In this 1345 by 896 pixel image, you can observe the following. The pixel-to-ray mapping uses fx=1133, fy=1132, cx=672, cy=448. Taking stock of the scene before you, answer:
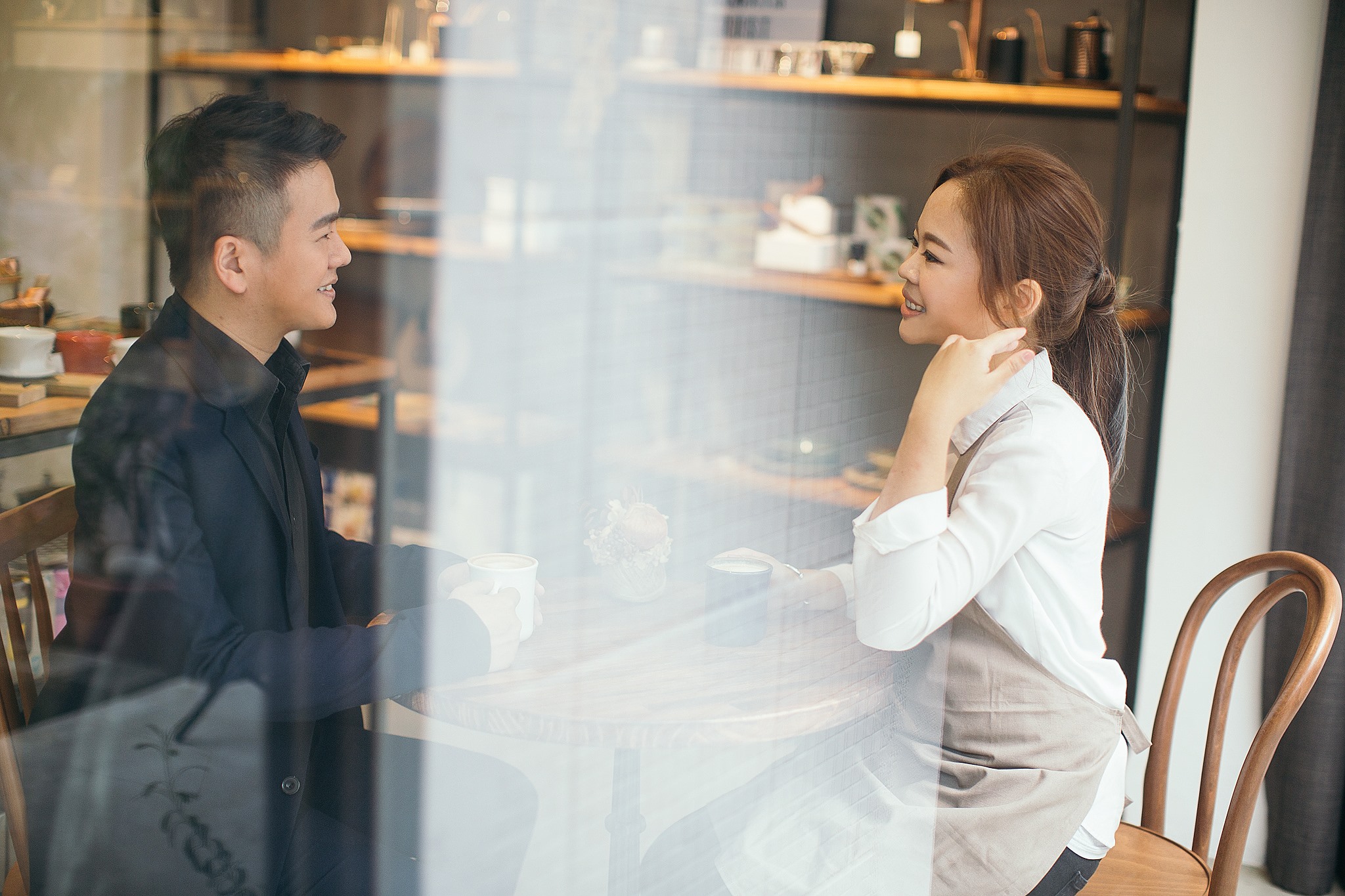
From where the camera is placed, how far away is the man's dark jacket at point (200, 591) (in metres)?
0.75

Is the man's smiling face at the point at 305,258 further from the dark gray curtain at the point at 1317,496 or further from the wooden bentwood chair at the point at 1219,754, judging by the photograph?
the dark gray curtain at the point at 1317,496

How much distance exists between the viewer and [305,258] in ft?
3.08

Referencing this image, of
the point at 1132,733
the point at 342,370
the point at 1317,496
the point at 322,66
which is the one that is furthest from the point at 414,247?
the point at 1317,496

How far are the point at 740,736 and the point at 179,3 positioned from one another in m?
0.73

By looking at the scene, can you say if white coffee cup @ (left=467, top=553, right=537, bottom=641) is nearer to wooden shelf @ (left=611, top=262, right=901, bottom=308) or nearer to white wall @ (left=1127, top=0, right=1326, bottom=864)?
wooden shelf @ (left=611, top=262, right=901, bottom=308)

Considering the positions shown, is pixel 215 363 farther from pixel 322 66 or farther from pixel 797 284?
pixel 797 284

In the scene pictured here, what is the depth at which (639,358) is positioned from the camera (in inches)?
59.5

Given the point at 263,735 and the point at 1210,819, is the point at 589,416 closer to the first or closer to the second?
the point at 263,735

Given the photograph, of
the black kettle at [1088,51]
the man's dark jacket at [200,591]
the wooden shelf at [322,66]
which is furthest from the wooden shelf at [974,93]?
the man's dark jacket at [200,591]

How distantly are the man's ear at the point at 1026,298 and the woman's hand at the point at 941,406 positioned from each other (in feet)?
0.28

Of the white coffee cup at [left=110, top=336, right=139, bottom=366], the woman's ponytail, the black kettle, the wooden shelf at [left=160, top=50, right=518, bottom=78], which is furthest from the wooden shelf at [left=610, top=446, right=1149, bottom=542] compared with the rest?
the black kettle

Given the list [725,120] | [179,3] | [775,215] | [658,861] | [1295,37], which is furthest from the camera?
[775,215]

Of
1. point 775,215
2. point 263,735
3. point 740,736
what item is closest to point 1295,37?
point 775,215

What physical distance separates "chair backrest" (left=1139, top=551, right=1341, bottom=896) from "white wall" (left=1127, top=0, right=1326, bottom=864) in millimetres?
604
